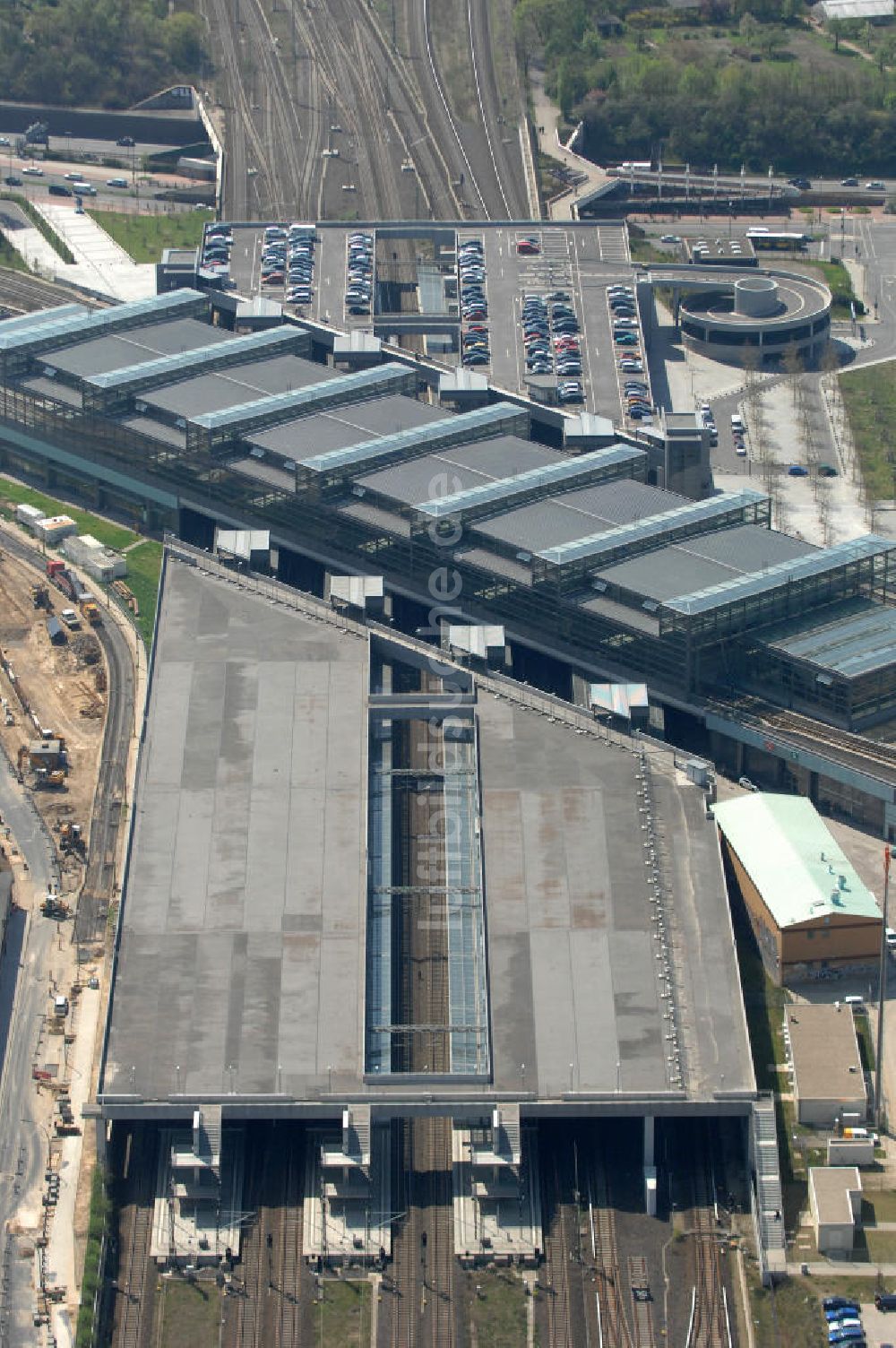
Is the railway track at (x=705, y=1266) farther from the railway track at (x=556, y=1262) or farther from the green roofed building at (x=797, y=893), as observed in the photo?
the green roofed building at (x=797, y=893)

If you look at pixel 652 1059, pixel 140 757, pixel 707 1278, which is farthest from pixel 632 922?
pixel 140 757

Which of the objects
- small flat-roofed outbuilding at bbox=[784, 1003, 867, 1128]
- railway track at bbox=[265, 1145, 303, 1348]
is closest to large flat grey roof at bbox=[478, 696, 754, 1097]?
small flat-roofed outbuilding at bbox=[784, 1003, 867, 1128]

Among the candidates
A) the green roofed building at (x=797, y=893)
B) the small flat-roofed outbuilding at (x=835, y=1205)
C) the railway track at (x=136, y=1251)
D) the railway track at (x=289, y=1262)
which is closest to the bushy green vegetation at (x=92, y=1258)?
the railway track at (x=136, y=1251)

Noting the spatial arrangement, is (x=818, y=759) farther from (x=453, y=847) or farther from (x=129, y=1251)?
(x=129, y=1251)

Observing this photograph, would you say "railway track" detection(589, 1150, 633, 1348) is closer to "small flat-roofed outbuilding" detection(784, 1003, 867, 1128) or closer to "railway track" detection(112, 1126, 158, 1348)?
"small flat-roofed outbuilding" detection(784, 1003, 867, 1128)

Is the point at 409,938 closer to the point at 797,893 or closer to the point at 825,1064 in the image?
the point at 797,893

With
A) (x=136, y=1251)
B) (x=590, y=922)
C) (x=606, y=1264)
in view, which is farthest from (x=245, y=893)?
(x=606, y=1264)
